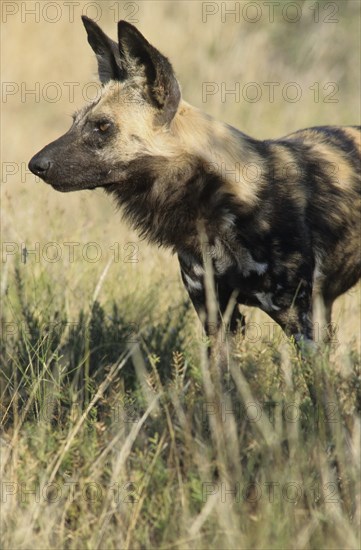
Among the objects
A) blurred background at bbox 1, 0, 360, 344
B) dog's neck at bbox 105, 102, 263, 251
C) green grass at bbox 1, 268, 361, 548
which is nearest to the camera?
green grass at bbox 1, 268, 361, 548

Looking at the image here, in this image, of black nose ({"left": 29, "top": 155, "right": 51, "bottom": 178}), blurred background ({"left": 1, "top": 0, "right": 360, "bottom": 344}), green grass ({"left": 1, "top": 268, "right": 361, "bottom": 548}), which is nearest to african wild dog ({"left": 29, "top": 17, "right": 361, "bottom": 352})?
black nose ({"left": 29, "top": 155, "right": 51, "bottom": 178})

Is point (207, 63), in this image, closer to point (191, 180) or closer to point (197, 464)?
point (191, 180)

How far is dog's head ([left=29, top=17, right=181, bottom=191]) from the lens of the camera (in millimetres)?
3420

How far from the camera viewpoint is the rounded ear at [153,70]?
3.38 m

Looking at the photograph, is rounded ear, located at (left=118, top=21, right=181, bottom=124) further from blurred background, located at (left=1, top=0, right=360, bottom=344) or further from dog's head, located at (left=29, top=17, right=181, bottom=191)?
blurred background, located at (left=1, top=0, right=360, bottom=344)

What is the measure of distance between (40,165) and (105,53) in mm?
623

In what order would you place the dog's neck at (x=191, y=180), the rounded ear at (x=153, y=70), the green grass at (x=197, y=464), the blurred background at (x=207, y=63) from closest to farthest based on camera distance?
the green grass at (x=197, y=464) → the rounded ear at (x=153, y=70) → the dog's neck at (x=191, y=180) → the blurred background at (x=207, y=63)

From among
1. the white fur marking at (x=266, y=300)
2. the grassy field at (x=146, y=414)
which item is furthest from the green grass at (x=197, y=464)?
the white fur marking at (x=266, y=300)

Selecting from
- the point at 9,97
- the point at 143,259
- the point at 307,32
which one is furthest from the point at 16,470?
the point at 307,32

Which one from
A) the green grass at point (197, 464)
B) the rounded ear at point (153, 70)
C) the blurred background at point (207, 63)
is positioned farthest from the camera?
the blurred background at point (207, 63)

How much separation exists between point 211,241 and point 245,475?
109 centimetres

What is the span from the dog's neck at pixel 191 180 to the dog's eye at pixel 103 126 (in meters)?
0.16

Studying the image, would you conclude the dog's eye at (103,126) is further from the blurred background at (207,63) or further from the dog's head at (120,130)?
the blurred background at (207,63)

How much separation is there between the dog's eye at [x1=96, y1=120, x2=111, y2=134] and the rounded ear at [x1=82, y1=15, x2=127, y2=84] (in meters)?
0.19
